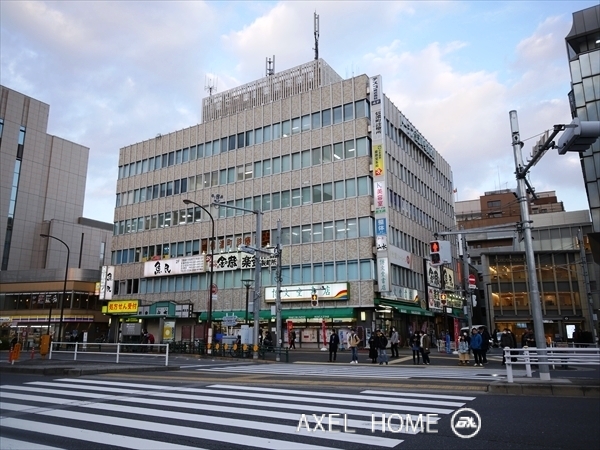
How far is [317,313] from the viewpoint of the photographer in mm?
40531

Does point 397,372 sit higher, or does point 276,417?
point 276,417

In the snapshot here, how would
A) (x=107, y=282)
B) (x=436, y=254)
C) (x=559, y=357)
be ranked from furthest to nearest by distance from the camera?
1. (x=107, y=282)
2. (x=436, y=254)
3. (x=559, y=357)

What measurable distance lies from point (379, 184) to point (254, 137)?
1655 centimetres

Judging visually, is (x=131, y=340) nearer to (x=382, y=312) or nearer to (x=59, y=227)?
(x=382, y=312)


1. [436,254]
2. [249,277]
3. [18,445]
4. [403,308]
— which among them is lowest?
[18,445]

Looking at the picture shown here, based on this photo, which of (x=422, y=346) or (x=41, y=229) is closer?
(x=422, y=346)

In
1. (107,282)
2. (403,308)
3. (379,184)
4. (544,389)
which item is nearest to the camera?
(544,389)

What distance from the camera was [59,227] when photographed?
8081cm

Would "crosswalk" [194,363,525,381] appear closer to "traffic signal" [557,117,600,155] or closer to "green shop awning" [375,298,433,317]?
"traffic signal" [557,117,600,155]

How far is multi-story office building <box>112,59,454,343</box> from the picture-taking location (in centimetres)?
4084

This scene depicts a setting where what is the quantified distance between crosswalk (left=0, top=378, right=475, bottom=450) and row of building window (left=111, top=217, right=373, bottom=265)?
2959 centimetres

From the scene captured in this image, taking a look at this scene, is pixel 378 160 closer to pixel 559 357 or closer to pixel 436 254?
pixel 436 254

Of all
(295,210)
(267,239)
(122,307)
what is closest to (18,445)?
(267,239)

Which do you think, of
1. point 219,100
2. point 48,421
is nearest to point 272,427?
point 48,421
